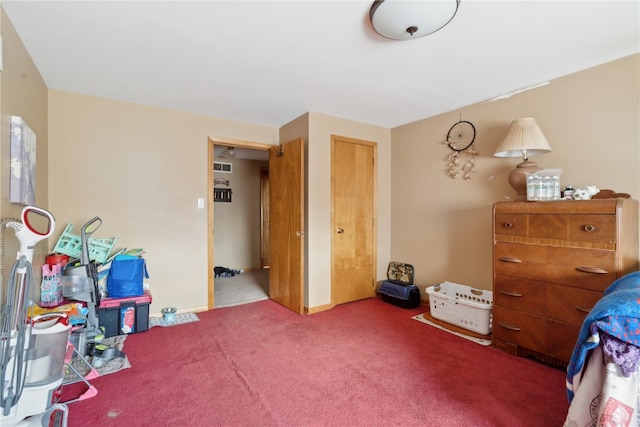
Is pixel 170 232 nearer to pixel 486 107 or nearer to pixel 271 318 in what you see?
pixel 271 318

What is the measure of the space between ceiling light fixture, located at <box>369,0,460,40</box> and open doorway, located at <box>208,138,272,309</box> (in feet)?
12.2

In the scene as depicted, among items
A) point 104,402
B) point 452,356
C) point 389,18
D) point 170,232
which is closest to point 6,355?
point 104,402

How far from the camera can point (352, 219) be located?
388 centimetres

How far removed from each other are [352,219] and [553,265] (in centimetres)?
213

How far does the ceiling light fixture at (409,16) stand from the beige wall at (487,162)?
1628 mm

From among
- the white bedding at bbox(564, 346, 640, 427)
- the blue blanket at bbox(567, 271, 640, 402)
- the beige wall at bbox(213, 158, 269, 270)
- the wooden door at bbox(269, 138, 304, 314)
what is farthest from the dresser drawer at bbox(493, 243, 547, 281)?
the beige wall at bbox(213, 158, 269, 270)

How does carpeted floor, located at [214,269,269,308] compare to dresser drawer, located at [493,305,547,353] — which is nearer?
dresser drawer, located at [493,305,547,353]

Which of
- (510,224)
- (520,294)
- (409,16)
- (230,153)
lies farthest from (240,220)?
(409,16)

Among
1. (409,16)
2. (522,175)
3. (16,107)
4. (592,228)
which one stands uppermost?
(409,16)

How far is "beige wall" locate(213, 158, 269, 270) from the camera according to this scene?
5695 mm

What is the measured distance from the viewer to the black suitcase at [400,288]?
3602mm

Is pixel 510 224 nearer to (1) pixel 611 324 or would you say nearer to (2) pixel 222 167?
(1) pixel 611 324

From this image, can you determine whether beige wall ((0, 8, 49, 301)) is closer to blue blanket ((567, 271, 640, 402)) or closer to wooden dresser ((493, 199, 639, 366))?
blue blanket ((567, 271, 640, 402))

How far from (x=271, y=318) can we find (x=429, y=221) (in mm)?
2208
